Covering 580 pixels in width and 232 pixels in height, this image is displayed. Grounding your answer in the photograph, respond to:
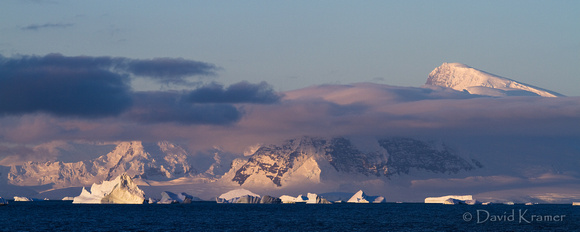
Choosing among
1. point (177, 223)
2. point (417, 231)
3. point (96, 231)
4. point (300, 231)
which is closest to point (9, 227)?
point (96, 231)

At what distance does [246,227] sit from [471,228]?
4446 centimetres

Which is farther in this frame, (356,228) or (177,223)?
(177,223)

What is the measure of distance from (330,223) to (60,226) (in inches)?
2277

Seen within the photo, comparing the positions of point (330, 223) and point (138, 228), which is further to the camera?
point (330, 223)

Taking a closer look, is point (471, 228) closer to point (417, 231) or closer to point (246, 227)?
point (417, 231)

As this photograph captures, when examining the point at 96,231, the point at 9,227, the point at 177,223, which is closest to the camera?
the point at 96,231

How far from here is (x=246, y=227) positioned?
168 meters

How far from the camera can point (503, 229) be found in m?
158

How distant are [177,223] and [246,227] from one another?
2151cm

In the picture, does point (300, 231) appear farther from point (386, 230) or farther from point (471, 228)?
point (471, 228)

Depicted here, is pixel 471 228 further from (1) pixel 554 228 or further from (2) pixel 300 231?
(2) pixel 300 231

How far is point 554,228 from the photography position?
167m

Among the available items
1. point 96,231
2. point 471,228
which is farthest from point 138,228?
point 471,228

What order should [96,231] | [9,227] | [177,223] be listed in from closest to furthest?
[96,231], [9,227], [177,223]
